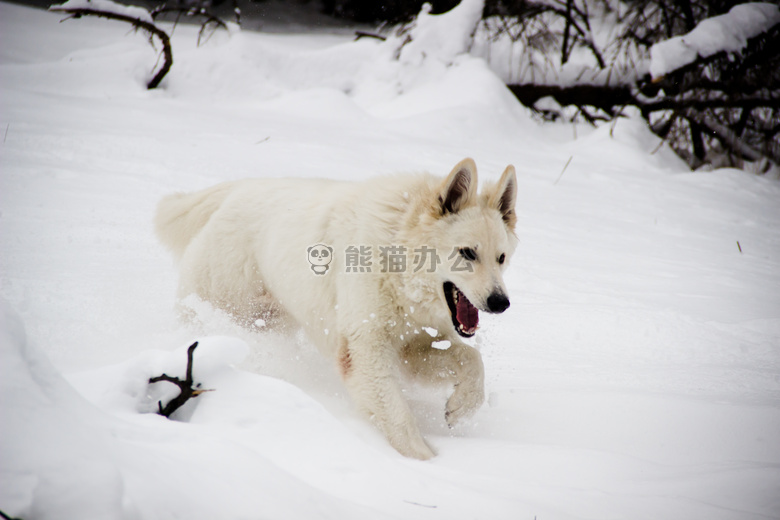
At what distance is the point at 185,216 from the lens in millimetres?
3766

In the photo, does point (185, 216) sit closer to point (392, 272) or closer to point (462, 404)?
point (392, 272)

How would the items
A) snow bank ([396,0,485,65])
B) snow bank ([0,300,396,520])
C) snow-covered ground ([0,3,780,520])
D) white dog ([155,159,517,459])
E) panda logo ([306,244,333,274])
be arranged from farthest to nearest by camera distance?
snow bank ([396,0,485,65])
panda logo ([306,244,333,274])
white dog ([155,159,517,459])
snow-covered ground ([0,3,780,520])
snow bank ([0,300,396,520])

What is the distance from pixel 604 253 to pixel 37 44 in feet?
33.5

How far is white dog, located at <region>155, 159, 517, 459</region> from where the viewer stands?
2787 mm

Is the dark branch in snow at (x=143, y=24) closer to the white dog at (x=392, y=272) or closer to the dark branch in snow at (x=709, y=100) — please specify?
the dark branch in snow at (x=709, y=100)

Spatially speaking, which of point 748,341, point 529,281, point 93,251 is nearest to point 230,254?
point 93,251

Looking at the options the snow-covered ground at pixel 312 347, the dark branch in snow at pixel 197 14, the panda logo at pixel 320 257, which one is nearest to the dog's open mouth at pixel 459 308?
the snow-covered ground at pixel 312 347

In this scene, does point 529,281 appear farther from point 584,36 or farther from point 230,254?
point 584,36

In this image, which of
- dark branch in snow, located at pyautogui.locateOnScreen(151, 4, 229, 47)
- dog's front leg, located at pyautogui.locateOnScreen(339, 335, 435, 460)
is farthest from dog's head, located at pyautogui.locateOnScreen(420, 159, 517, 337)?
dark branch in snow, located at pyautogui.locateOnScreen(151, 4, 229, 47)

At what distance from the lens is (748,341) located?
389 cm

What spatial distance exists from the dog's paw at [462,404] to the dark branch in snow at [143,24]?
8022mm

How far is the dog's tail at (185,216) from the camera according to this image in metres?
3.71

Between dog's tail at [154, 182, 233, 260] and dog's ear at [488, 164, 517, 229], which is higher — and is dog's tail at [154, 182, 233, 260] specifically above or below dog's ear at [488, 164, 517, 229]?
below

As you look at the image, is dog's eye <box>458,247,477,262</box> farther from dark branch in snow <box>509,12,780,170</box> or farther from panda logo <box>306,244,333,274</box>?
dark branch in snow <box>509,12,780,170</box>
